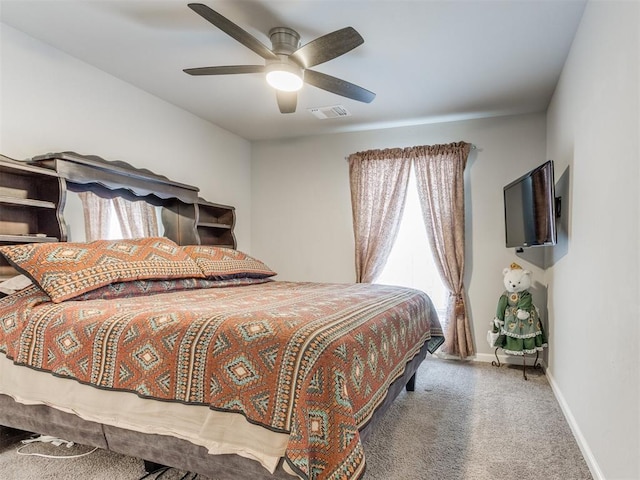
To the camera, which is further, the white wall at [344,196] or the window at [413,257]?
the window at [413,257]

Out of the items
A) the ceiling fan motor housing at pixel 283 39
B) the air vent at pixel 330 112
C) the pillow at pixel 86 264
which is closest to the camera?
the pillow at pixel 86 264

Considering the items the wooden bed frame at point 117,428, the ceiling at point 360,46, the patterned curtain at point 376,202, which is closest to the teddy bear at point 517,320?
the wooden bed frame at point 117,428

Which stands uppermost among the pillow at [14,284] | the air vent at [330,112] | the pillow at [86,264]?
the air vent at [330,112]

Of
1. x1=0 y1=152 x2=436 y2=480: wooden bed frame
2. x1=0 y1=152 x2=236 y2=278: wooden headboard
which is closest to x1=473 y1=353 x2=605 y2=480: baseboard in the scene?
x1=0 y1=152 x2=436 y2=480: wooden bed frame

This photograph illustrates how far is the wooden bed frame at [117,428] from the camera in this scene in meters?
1.35

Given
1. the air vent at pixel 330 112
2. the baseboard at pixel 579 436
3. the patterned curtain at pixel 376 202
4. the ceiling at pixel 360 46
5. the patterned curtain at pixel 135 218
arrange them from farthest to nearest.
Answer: the patterned curtain at pixel 376 202
the air vent at pixel 330 112
the patterned curtain at pixel 135 218
the ceiling at pixel 360 46
the baseboard at pixel 579 436

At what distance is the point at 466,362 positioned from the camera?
3.72 m

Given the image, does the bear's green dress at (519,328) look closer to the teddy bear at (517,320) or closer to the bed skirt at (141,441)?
the teddy bear at (517,320)

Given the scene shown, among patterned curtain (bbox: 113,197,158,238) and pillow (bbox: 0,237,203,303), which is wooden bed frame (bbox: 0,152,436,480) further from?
pillow (bbox: 0,237,203,303)

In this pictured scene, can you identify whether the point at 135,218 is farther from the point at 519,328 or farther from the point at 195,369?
the point at 519,328

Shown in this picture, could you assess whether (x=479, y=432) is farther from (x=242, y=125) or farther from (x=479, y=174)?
(x=242, y=125)

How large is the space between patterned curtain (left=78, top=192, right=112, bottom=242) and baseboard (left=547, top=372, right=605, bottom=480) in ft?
10.7

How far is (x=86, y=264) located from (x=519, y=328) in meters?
3.23

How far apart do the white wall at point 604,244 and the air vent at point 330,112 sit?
1.84 meters
